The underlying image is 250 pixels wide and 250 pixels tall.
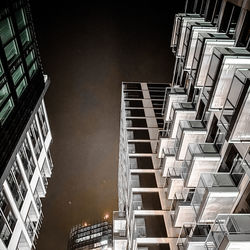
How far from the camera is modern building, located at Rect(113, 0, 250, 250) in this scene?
7.00m

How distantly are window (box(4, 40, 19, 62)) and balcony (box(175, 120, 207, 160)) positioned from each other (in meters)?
10.5

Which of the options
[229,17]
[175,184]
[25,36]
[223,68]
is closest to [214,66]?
[223,68]

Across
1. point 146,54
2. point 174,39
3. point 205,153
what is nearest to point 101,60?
point 146,54

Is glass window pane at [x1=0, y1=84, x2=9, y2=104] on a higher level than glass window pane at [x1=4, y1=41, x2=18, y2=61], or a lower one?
lower

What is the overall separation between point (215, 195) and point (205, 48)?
17.4ft

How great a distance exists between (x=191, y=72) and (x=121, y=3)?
904 centimetres

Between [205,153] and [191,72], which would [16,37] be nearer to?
[191,72]

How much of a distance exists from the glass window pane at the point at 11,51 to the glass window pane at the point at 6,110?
2.54m

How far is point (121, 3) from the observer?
55.5 feet

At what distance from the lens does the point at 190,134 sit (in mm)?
10375

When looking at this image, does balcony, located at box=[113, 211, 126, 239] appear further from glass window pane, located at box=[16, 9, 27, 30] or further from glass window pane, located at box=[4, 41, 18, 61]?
glass window pane, located at box=[16, 9, 27, 30]

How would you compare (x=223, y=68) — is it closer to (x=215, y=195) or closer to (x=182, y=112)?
(x=215, y=195)

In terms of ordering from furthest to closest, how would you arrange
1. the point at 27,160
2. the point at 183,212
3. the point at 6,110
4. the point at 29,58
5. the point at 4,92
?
the point at 27,160, the point at 29,58, the point at 6,110, the point at 4,92, the point at 183,212

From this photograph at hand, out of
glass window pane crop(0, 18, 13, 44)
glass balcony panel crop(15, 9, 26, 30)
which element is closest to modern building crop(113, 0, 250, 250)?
glass window pane crop(0, 18, 13, 44)
